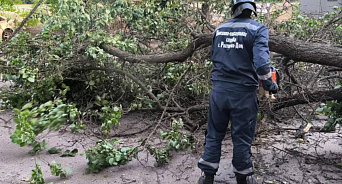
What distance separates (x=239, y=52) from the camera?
354cm

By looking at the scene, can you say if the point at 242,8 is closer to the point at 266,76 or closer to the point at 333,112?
the point at 266,76

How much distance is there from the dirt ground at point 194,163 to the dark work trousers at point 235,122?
1.28 ft

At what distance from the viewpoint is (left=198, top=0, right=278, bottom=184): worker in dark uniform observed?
346 cm

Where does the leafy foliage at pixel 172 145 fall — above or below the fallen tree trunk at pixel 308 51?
below

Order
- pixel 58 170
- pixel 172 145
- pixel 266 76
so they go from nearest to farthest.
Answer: pixel 266 76 < pixel 58 170 < pixel 172 145

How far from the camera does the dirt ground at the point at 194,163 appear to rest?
3.88 metres

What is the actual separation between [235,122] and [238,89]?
0.32 m

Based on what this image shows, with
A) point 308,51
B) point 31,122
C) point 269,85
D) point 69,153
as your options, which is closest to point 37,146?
point 69,153

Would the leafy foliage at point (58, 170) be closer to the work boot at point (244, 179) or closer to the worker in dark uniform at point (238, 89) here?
the worker in dark uniform at point (238, 89)

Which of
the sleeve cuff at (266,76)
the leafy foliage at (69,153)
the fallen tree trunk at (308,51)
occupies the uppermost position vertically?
the fallen tree trunk at (308,51)

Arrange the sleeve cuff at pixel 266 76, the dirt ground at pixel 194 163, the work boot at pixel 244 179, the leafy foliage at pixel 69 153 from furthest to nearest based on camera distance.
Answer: the leafy foliage at pixel 69 153, the dirt ground at pixel 194 163, the work boot at pixel 244 179, the sleeve cuff at pixel 266 76

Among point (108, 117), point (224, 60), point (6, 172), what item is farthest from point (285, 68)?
point (6, 172)

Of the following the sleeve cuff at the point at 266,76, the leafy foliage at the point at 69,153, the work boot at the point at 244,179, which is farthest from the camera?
the leafy foliage at the point at 69,153

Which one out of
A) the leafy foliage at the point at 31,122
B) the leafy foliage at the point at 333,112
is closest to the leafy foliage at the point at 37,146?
the leafy foliage at the point at 31,122
